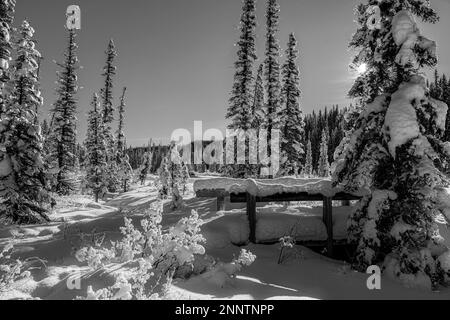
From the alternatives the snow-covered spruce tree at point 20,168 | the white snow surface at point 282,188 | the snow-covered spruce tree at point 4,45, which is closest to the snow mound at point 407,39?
the white snow surface at point 282,188

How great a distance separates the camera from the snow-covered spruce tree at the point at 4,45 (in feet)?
51.3

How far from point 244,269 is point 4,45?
1538cm

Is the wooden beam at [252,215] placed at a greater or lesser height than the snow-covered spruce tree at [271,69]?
lesser

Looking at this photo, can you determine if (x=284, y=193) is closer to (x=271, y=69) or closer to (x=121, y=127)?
(x=271, y=69)

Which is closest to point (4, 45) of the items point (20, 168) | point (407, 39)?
point (20, 168)

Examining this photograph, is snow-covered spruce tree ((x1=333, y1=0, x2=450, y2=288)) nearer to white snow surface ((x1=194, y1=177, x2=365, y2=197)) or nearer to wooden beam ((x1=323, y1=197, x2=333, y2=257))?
white snow surface ((x1=194, y1=177, x2=365, y2=197))

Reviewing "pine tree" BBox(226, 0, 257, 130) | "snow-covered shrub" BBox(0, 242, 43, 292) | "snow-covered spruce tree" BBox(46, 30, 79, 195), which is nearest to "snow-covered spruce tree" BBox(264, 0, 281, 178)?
"pine tree" BBox(226, 0, 257, 130)

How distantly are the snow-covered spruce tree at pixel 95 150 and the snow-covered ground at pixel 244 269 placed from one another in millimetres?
31514

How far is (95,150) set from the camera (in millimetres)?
42750

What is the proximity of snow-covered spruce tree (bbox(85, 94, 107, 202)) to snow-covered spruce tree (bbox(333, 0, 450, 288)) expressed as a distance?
3730 cm

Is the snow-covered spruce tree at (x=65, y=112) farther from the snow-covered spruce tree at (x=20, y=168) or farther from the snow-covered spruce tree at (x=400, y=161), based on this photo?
the snow-covered spruce tree at (x=400, y=161)

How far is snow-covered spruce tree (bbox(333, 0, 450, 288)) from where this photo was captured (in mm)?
8453
